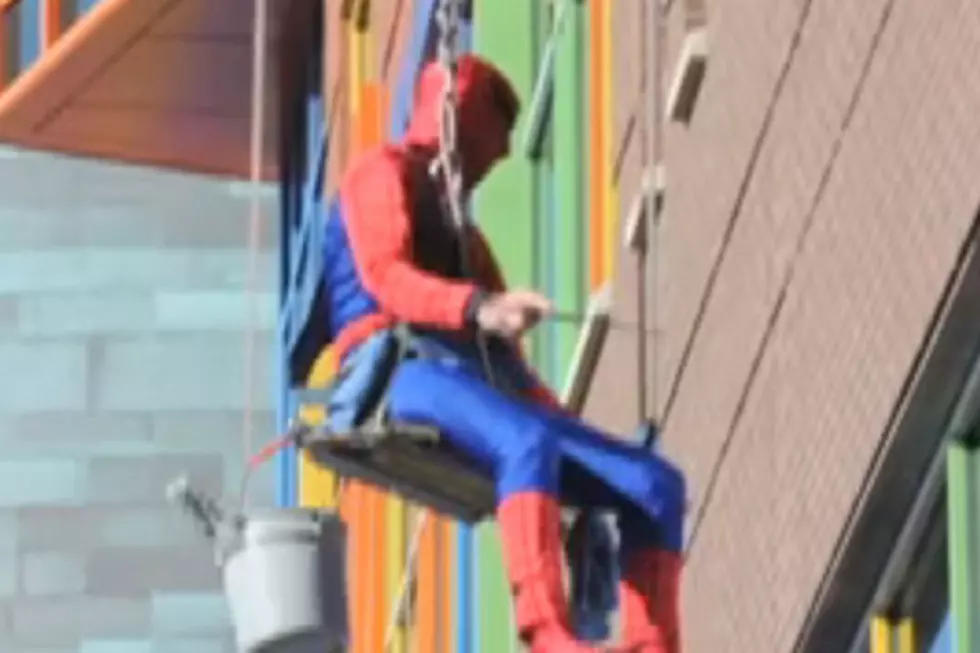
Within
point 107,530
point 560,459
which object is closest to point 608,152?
point 560,459

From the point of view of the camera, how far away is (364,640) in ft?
74.6

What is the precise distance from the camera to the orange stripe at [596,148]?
15.0 metres

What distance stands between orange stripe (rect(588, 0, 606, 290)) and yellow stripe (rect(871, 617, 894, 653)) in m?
3.77

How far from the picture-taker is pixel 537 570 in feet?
31.7

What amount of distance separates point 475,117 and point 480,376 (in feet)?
2.22

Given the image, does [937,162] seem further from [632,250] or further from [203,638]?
[203,638]

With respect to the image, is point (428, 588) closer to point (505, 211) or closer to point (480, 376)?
point (505, 211)

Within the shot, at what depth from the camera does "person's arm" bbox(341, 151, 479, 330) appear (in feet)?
33.7

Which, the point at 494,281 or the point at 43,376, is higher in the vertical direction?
the point at 494,281

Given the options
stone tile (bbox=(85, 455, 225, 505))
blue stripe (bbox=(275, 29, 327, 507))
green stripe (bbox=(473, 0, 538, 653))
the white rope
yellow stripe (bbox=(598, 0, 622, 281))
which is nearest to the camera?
yellow stripe (bbox=(598, 0, 622, 281))

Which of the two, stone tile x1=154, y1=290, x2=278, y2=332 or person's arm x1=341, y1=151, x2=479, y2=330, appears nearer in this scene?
person's arm x1=341, y1=151, x2=479, y2=330

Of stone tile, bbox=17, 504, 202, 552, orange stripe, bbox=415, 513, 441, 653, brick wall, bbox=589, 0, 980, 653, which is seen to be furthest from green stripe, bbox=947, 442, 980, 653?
stone tile, bbox=17, 504, 202, 552

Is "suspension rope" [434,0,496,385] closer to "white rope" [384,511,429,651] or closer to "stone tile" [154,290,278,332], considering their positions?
"white rope" [384,511,429,651]

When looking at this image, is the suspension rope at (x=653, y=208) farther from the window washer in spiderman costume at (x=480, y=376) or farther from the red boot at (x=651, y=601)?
the red boot at (x=651, y=601)
